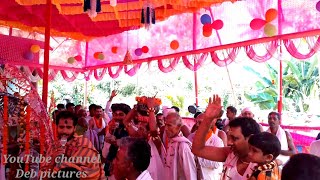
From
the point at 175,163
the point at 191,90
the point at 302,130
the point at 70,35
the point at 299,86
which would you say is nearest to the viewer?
the point at 175,163

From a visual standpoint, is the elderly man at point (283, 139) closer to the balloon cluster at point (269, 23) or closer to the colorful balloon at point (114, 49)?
the balloon cluster at point (269, 23)

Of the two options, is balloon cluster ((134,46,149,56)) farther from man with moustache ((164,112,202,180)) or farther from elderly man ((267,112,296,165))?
man with moustache ((164,112,202,180))

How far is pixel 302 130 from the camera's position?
6254 mm

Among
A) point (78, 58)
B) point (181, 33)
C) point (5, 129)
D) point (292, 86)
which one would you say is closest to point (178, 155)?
point (5, 129)

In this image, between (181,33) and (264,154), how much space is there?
721 centimetres

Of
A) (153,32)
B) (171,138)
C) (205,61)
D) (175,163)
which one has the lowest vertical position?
(175,163)

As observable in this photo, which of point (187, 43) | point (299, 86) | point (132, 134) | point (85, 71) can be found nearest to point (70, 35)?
point (85, 71)

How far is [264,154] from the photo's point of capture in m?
2.12

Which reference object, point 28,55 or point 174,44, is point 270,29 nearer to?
point 174,44

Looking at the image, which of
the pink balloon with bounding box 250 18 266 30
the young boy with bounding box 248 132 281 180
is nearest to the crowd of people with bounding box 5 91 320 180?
the young boy with bounding box 248 132 281 180

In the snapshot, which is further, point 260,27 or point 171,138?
point 260,27

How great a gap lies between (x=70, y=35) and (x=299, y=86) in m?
8.88

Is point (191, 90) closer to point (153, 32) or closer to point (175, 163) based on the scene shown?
point (153, 32)

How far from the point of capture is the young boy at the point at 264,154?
2084 millimetres
